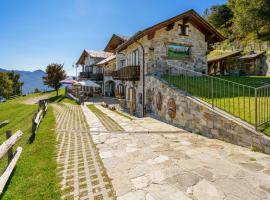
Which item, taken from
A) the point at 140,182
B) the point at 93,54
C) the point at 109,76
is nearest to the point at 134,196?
the point at 140,182

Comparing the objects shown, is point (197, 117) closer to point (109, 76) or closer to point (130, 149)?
point (130, 149)

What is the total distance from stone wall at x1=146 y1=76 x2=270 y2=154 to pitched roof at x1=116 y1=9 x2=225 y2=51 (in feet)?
10.6

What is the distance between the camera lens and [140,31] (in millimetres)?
13875

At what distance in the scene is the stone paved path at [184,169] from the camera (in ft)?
12.2

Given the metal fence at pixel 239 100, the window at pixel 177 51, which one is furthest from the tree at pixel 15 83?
the metal fence at pixel 239 100

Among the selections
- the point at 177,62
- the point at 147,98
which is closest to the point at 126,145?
the point at 147,98

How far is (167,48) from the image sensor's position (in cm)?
1527

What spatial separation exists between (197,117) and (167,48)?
830 centimetres

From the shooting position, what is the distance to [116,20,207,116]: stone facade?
48.6 feet

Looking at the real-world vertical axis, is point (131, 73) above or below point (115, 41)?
below

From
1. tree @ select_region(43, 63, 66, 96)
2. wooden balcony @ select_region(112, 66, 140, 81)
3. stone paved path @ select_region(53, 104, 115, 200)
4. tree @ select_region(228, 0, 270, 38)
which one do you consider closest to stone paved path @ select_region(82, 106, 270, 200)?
stone paved path @ select_region(53, 104, 115, 200)

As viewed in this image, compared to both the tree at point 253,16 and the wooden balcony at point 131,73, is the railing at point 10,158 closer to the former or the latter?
the wooden balcony at point 131,73

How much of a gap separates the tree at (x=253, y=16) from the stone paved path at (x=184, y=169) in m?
37.4

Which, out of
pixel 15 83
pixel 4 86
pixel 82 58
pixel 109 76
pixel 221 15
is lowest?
pixel 4 86
